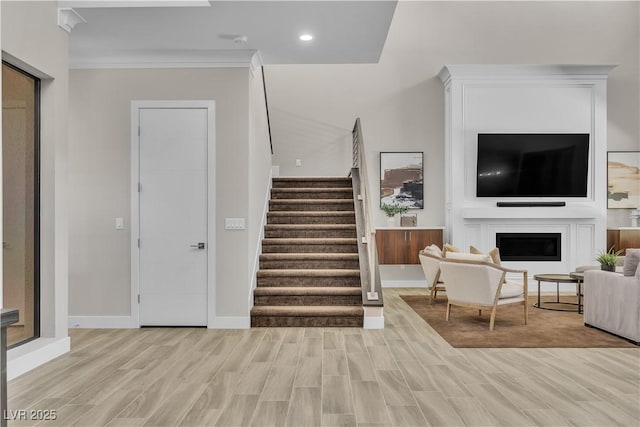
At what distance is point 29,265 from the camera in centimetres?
408

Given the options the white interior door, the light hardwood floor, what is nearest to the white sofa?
the light hardwood floor

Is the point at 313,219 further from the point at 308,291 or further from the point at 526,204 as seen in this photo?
the point at 526,204

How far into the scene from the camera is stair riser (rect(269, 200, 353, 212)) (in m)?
7.41

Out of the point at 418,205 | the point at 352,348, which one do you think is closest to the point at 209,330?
the point at 352,348

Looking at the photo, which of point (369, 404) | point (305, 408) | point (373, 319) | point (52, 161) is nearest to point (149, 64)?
point (52, 161)

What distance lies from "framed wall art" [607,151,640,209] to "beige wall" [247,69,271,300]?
6.18 m

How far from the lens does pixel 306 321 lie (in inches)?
214

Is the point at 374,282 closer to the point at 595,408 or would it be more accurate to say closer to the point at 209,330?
the point at 209,330

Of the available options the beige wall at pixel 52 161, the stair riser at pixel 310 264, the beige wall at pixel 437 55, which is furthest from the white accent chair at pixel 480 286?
the beige wall at pixel 52 161

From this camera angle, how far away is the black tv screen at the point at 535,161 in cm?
826

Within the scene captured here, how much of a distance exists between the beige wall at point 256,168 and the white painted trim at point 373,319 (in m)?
1.35

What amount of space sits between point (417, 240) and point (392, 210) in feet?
2.42

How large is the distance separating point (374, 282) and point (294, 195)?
8.85ft

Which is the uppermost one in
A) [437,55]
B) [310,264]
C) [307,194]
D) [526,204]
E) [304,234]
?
[437,55]
